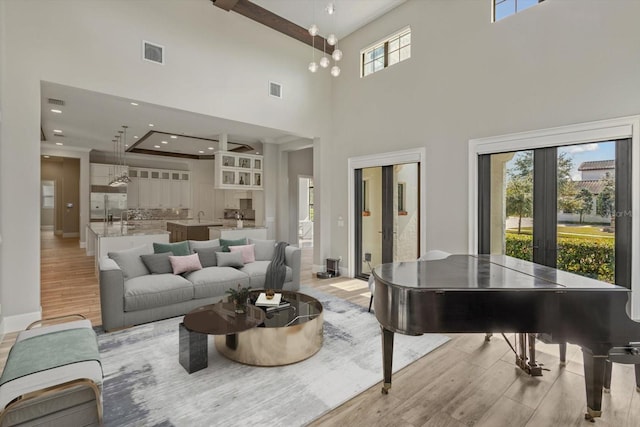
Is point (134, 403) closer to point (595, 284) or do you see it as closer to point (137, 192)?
point (595, 284)

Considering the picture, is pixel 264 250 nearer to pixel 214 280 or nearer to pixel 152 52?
pixel 214 280

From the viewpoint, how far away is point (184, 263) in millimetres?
4223

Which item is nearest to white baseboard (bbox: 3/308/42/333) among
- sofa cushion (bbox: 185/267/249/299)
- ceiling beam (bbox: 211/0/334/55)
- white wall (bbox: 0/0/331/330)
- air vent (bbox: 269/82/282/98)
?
white wall (bbox: 0/0/331/330)

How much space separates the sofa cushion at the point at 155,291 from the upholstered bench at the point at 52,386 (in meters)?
1.42

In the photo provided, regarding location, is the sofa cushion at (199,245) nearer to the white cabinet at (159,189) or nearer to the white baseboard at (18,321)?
the white baseboard at (18,321)

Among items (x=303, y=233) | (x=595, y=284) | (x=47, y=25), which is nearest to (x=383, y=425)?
(x=595, y=284)

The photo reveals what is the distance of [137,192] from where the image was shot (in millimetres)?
9914

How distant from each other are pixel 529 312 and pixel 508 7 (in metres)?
3.97

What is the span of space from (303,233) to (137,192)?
5.64 meters

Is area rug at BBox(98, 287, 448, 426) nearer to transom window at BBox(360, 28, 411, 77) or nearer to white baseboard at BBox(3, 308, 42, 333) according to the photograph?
white baseboard at BBox(3, 308, 42, 333)

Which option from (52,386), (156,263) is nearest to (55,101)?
(156,263)

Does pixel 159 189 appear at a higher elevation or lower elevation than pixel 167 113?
lower

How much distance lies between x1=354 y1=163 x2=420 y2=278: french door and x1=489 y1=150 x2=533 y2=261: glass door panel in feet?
3.95

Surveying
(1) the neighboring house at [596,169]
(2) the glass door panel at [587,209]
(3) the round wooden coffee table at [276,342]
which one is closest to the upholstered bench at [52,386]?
(3) the round wooden coffee table at [276,342]
